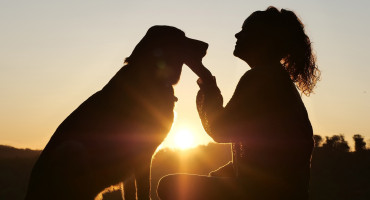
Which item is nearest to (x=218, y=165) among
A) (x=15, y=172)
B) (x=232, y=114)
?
(x=15, y=172)

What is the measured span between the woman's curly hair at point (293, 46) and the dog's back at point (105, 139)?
4.50 ft

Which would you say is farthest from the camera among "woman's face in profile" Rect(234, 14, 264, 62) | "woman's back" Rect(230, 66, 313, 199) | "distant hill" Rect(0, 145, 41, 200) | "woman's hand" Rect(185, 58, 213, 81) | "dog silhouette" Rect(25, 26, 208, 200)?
"distant hill" Rect(0, 145, 41, 200)

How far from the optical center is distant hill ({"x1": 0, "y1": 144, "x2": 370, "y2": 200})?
41.1ft

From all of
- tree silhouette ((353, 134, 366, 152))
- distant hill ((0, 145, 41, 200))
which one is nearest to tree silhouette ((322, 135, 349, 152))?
tree silhouette ((353, 134, 366, 152))

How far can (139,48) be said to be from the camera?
484 cm

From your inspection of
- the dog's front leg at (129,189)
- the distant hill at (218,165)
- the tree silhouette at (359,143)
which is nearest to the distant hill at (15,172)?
the distant hill at (218,165)

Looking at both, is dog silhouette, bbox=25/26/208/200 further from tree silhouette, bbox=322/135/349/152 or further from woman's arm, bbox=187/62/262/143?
tree silhouette, bbox=322/135/349/152

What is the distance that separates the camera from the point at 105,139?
4176mm

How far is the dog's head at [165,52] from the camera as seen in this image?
478 cm

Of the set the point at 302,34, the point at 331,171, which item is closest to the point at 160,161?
the point at 331,171

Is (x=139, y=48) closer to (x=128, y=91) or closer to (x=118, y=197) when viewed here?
(x=128, y=91)

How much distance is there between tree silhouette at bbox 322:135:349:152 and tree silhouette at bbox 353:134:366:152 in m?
0.36

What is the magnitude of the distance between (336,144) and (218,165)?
6.22 metres

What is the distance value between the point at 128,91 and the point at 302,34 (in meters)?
1.75
